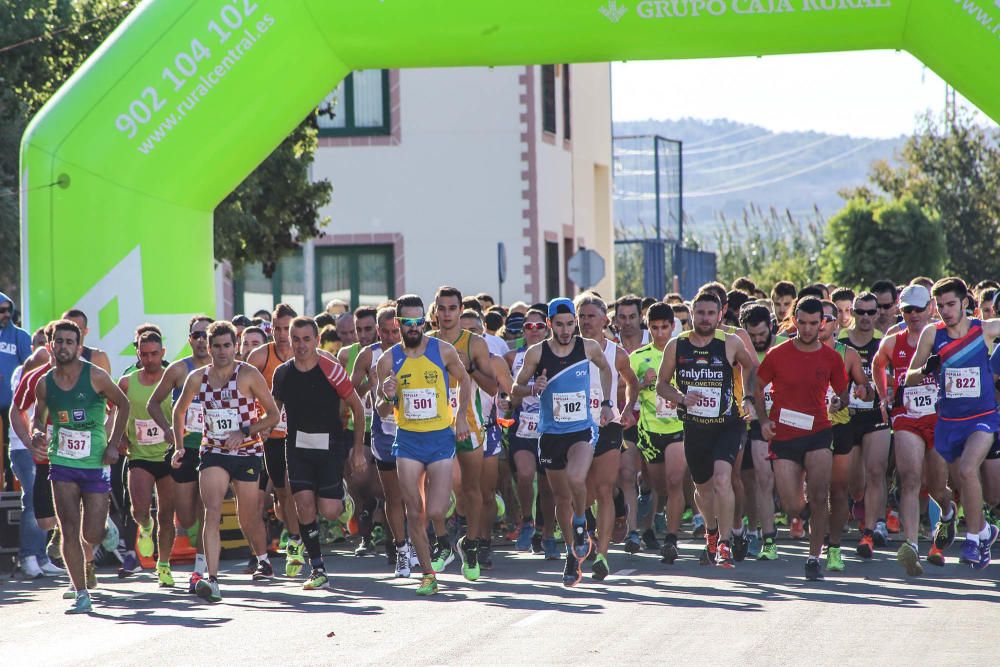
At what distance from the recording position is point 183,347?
579 inches

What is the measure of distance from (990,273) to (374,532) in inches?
1530

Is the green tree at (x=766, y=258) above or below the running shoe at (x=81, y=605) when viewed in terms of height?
above

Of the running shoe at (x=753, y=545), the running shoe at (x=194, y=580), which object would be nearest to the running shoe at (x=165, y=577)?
the running shoe at (x=194, y=580)

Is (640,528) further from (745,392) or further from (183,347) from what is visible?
(183,347)

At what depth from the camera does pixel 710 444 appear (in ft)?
41.2

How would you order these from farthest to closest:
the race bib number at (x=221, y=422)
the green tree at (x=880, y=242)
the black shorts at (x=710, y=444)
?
the green tree at (x=880, y=242)
the black shorts at (x=710, y=444)
the race bib number at (x=221, y=422)

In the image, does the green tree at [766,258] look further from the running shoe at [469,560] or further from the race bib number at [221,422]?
the race bib number at [221,422]

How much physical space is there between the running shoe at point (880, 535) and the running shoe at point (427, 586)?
3.95 m

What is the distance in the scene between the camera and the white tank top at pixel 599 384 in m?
12.5

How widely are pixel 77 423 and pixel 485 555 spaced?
10.3 ft

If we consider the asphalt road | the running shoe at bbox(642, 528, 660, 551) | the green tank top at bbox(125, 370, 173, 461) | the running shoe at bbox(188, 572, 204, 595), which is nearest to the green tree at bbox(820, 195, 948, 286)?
the running shoe at bbox(642, 528, 660, 551)

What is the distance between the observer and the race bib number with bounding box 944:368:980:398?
12.4 meters

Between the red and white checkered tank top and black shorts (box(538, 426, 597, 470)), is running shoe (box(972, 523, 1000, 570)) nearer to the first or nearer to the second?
black shorts (box(538, 426, 597, 470))

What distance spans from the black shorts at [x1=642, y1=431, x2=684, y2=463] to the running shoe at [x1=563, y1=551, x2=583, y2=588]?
202 cm
